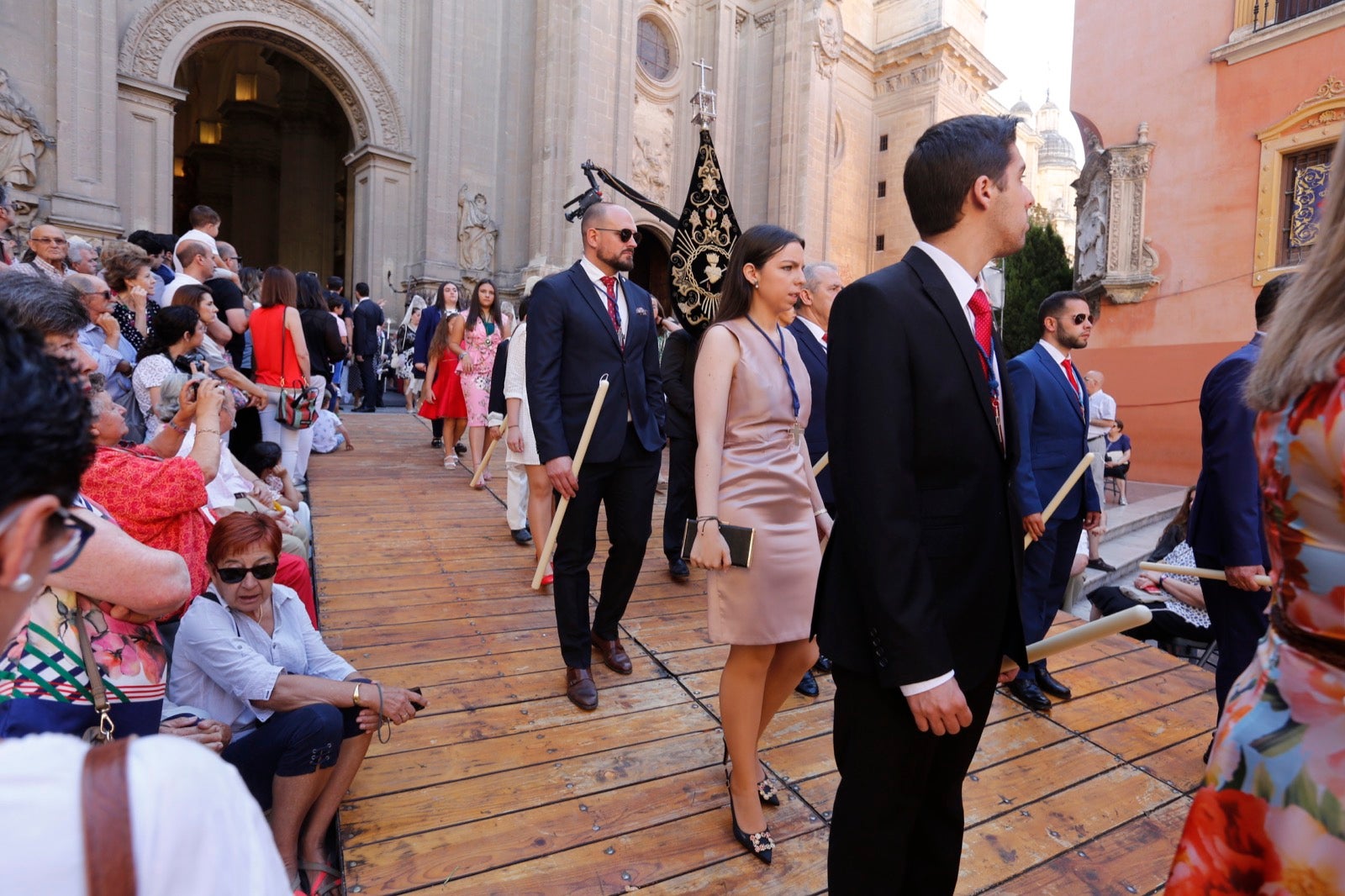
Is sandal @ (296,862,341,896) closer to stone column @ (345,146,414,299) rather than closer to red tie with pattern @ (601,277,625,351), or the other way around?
red tie with pattern @ (601,277,625,351)

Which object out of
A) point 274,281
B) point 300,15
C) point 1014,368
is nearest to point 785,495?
point 1014,368

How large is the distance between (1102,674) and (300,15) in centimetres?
1596

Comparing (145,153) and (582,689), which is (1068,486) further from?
(145,153)

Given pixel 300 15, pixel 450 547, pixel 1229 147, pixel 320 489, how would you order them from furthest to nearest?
pixel 300 15 → pixel 1229 147 → pixel 320 489 → pixel 450 547

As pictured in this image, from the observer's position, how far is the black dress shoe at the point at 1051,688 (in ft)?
12.7

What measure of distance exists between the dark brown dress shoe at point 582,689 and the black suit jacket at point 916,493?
1.83 m

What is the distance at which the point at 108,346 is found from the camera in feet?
15.0

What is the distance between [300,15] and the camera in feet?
45.7

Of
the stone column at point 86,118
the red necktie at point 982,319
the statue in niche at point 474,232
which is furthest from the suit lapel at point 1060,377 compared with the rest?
the statue in niche at point 474,232

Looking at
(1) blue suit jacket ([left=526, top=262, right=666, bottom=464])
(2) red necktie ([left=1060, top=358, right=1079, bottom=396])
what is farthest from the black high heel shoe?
(2) red necktie ([left=1060, top=358, right=1079, bottom=396])

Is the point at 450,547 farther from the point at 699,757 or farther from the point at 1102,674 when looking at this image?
the point at 1102,674

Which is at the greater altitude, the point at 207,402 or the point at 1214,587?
the point at 207,402

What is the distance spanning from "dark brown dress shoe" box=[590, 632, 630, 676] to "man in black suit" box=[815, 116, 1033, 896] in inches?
79.3

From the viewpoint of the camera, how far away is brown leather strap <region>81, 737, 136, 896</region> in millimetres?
607
